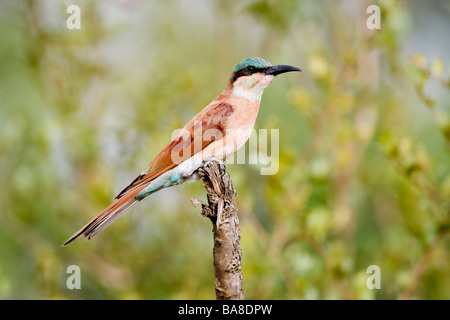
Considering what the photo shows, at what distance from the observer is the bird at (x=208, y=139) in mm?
2549

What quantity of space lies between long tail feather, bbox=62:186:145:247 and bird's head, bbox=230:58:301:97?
690mm

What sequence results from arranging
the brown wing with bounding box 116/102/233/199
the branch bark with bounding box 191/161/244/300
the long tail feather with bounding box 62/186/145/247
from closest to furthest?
the branch bark with bounding box 191/161/244/300
the long tail feather with bounding box 62/186/145/247
the brown wing with bounding box 116/102/233/199

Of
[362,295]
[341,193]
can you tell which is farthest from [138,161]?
[362,295]

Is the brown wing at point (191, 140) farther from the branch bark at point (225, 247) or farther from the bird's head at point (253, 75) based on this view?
the branch bark at point (225, 247)

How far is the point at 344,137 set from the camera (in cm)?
311

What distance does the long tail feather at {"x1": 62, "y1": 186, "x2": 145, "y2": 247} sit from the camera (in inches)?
93.3

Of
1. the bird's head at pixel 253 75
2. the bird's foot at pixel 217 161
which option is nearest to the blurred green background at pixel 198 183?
the bird's head at pixel 253 75

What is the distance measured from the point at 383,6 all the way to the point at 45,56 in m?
2.12

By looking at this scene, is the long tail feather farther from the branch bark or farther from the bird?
the branch bark

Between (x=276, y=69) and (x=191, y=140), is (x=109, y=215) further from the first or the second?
(x=276, y=69)

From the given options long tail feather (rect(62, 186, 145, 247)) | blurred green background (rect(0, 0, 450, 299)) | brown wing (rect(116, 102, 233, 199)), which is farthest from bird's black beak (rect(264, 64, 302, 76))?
long tail feather (rect(62, 186, 145, 247))

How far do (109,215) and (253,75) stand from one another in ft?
2.97

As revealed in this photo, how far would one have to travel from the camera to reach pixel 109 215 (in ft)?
8.02

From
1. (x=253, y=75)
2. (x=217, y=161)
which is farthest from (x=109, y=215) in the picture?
(x=253, y=75)
